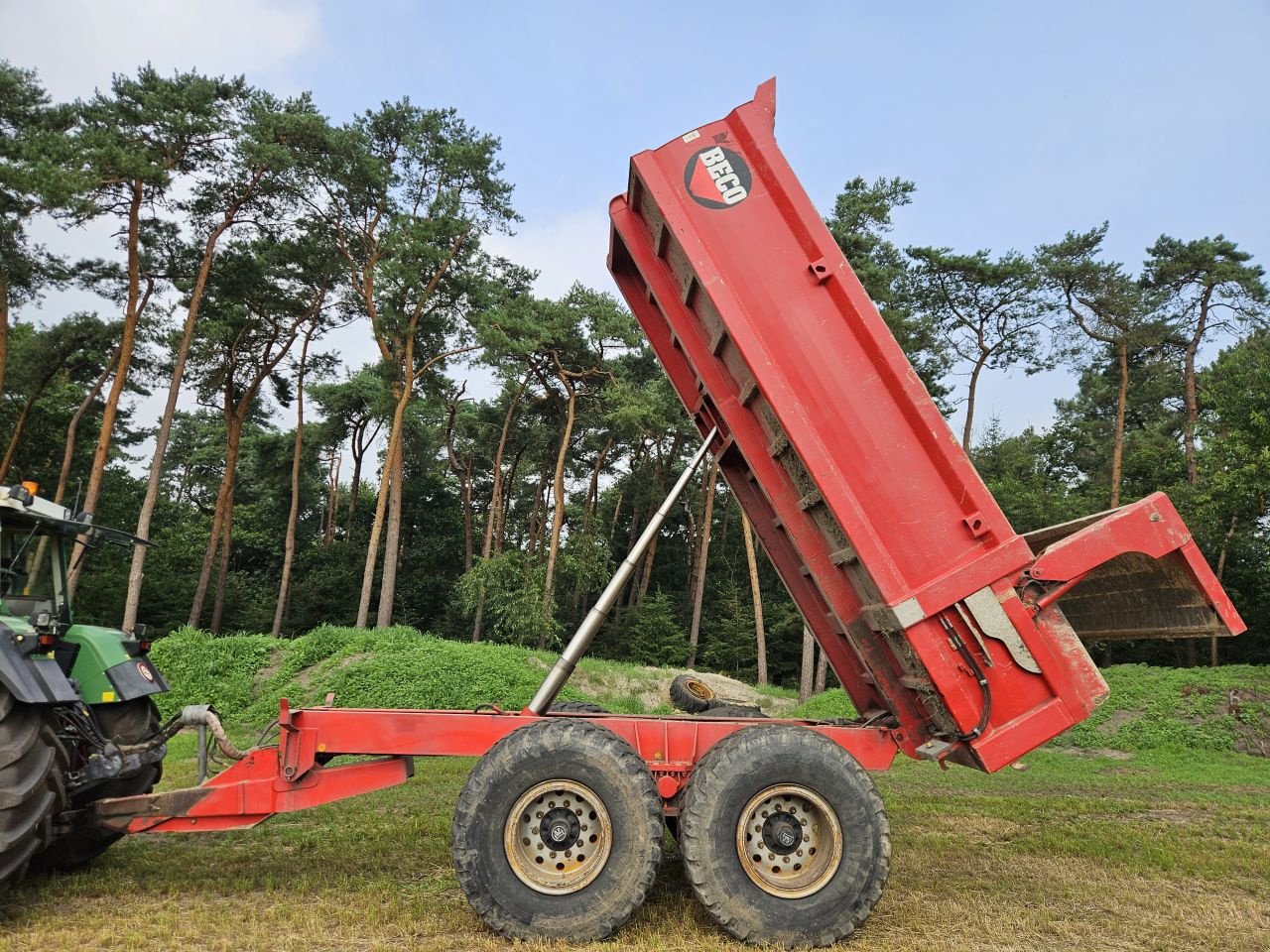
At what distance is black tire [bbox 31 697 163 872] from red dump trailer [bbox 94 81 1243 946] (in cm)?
64

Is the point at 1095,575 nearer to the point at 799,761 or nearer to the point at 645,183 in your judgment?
the point at 799,761

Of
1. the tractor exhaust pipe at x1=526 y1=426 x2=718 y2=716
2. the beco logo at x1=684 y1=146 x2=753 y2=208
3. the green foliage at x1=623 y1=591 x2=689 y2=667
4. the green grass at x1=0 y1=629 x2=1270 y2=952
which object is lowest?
the green grass at x1=0 y1=629 x2=1270 y2=952

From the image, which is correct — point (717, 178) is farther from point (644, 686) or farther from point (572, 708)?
point (644, 686)

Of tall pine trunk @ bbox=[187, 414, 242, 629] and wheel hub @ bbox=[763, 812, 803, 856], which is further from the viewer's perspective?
tall pine trunk @ bbox=[187, 414, 242, 629]

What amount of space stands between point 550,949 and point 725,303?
11.6ft

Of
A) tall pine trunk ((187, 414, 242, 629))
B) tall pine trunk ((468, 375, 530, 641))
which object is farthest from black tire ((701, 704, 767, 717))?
tall pine trunk ((187, 414, 242, 629))

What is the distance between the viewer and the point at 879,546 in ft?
14.3

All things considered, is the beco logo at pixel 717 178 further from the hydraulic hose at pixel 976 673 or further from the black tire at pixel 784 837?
the black tire at pixel 784 837

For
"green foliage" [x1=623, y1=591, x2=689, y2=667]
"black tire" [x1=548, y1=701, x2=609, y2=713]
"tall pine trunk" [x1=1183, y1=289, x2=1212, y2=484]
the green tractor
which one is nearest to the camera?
the green tractor

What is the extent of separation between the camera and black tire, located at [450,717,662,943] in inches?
167

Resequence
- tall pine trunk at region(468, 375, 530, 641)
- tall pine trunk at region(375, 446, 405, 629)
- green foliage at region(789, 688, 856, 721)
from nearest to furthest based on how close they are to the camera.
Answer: green foliage at region(789, 688, 856, 721)
tall pine trunk at region(375, 446, 405, 629)
tall pine trunk at region(468, 375, 530, 641)

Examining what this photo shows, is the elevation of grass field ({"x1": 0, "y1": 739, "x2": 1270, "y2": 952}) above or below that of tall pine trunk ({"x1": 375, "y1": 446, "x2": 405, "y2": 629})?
below

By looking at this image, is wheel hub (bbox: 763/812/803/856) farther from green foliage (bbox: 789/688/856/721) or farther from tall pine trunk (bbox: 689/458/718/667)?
tall pine trunk (bbox: 689/458/718/667)

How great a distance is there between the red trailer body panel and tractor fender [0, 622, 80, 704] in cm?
420
